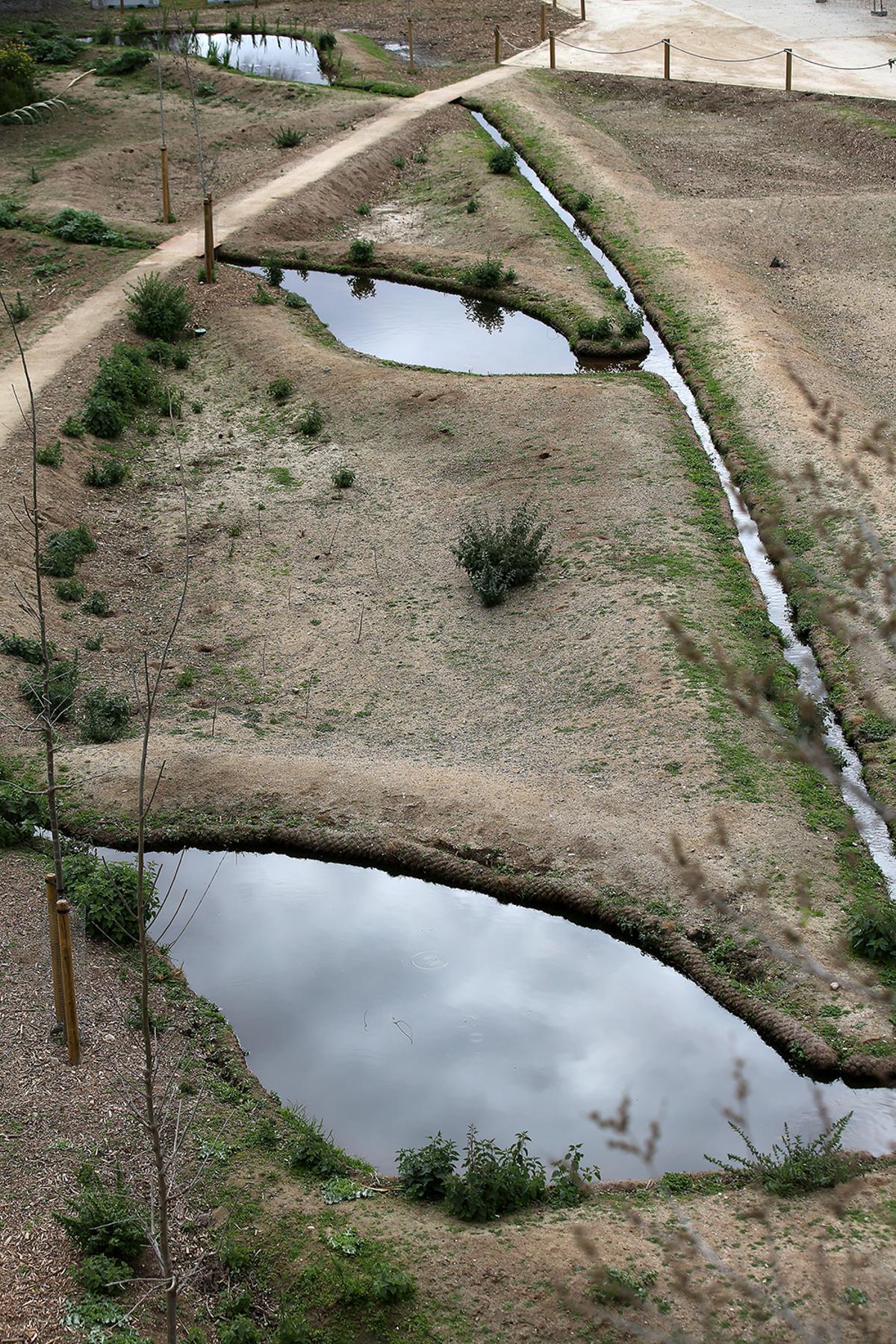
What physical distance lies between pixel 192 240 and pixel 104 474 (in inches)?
371

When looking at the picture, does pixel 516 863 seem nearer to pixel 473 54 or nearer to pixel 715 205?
pixel 715 205

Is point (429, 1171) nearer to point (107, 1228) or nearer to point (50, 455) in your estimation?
point (107, 1228)

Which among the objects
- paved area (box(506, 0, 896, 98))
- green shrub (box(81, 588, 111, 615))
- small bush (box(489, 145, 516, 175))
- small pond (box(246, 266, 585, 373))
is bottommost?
green shrub (box(81, 588, 111, 615))

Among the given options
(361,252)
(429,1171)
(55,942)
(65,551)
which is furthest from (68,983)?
(361,252)

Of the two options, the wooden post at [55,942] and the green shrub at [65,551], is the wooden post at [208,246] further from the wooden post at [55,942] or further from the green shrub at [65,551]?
the wooden post at [55,942]

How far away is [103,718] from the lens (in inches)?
575

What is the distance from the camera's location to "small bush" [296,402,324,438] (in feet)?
70.5

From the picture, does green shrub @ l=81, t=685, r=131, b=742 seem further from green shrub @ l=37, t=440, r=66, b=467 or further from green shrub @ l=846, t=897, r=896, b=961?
green shrub @ l=846, t=897, r=896, b=961

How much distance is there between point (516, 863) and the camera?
12453 mm

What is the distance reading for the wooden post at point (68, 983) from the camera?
9293mm

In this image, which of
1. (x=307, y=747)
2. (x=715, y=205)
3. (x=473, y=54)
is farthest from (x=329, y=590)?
(x=473, y=54)

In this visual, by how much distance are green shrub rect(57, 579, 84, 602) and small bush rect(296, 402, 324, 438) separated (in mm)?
5378

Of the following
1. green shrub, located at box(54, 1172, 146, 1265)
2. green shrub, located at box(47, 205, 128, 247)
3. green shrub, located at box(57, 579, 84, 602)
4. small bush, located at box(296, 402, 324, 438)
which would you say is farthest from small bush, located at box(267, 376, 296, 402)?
green shrub, located at box(54, 1172, 146, 1265)

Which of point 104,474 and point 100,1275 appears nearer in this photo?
point 100,1275
